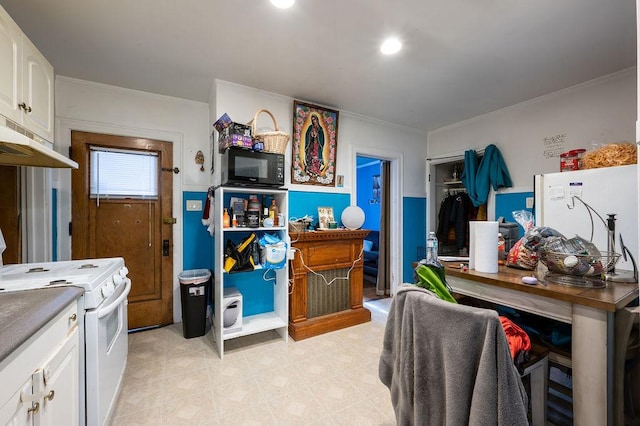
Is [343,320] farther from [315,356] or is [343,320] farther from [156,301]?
[156,301]

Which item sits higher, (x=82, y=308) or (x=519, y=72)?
(x=519, y=72)

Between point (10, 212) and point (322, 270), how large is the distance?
2448mm

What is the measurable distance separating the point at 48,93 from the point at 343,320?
309 centimetres

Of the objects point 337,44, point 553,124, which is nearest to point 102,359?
point 337,44

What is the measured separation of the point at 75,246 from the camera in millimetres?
2480

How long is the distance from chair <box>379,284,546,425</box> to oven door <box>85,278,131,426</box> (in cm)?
135

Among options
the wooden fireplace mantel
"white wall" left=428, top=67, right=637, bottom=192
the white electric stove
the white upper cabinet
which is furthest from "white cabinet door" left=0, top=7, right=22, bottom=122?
"white wall" left=428, top=67, right=637, bottom=192

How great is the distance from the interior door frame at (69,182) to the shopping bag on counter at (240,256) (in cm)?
85

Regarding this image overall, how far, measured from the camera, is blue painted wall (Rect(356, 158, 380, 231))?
5590 mm

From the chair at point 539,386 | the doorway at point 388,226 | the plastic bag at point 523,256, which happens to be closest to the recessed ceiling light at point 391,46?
the doorway at point 388,226

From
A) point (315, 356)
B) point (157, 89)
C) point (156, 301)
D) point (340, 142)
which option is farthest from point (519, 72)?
point (156, 301)

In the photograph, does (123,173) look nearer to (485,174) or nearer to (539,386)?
(539,386)

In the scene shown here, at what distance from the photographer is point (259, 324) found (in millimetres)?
2488

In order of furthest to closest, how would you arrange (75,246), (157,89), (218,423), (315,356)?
(157,89) < (75,246) < (315,356) < (218,423)
